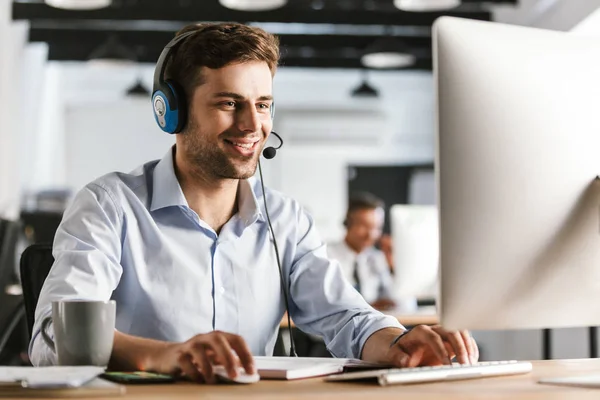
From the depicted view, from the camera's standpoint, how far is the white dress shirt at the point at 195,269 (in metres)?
1.57

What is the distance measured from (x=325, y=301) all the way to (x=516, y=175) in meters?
0.69

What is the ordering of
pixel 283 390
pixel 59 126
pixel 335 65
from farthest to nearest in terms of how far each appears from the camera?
pixel 59 126
pixel 335 65
pixel 283 390

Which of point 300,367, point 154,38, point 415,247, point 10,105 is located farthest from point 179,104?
point 154,38

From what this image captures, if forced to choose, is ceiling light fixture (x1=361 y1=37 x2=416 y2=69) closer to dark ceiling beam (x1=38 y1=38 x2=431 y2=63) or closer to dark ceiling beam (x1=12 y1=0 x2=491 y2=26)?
dark ceiling beam (x1=12 y1=0 x2=491 y2=26)

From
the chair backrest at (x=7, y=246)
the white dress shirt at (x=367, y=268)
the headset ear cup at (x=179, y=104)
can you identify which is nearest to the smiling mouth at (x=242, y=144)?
the headset ear cup at (x=179, y=104)

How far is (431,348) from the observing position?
1.33 metres

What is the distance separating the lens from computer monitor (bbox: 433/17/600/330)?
106 centimetres

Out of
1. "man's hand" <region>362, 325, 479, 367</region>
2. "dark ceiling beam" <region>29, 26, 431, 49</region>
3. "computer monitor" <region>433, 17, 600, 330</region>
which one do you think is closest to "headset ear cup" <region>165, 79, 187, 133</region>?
"man's hand" <region>362, 325, 479, 367</region>

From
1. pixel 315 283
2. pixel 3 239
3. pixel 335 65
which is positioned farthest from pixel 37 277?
pixel 335 65

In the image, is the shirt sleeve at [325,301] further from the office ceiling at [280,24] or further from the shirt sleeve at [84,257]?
the office ceiling at [280,24]

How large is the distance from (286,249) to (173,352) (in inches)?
25.4

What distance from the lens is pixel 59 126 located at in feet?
32.6

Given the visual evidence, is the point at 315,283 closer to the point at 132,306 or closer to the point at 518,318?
the point at 132,306

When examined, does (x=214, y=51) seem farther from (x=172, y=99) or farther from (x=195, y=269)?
(x=195, y=269)
